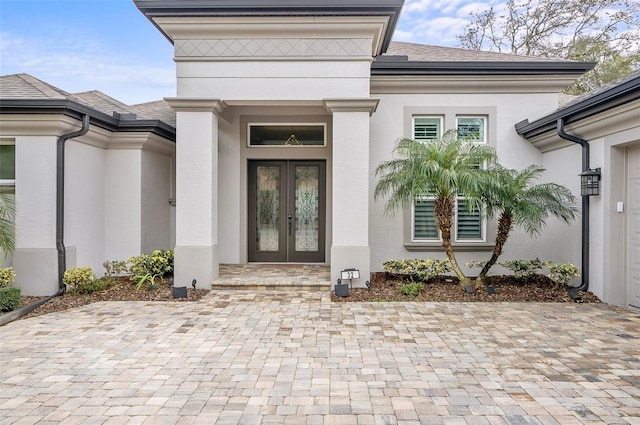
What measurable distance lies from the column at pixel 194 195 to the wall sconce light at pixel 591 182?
257 inches

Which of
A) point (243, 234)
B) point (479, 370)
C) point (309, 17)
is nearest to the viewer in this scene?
point (479, 370)

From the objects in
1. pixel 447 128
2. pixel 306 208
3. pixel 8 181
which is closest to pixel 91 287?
pixel 8 181

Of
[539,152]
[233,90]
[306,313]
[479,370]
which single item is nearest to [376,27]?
[233,90]

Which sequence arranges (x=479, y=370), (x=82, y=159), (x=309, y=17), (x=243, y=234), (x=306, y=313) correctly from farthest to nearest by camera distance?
(x=243, y=234) < (x=82, y=159) < (x=309, y=17) < (x=306, y=313) < (x=479, y=370)

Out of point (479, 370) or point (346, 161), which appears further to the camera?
point (346, 161)

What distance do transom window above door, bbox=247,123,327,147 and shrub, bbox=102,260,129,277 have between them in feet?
12.4

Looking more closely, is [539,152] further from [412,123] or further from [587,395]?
[587,395]

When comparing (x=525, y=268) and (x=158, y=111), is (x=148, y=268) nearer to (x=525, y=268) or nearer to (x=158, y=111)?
(x=158, y=111)

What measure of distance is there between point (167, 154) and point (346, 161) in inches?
187

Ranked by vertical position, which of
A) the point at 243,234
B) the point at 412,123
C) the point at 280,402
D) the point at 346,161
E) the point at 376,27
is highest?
the point at 376,27

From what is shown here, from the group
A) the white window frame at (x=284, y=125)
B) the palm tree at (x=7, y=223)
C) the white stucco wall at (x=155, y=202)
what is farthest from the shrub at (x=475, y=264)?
the palm tree at (x=7, y=223)

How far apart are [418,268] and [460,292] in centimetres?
86

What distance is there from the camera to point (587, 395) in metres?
3.22

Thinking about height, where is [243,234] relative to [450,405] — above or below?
above
